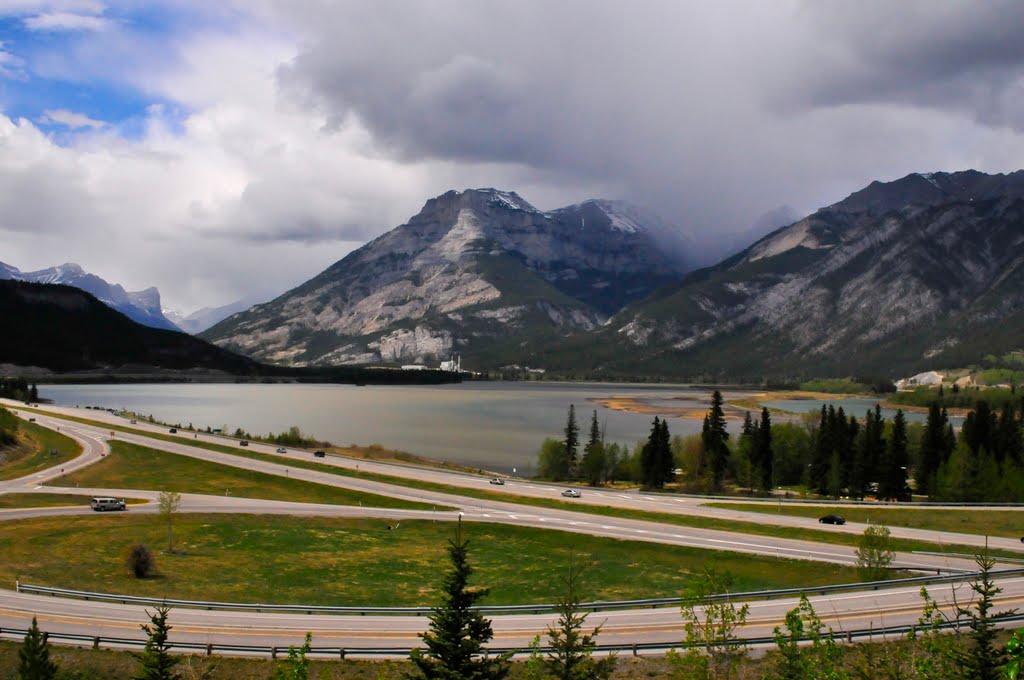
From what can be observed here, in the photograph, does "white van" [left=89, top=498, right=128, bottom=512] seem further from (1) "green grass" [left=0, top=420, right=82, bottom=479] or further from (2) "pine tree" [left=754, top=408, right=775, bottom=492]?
(2) "pine tree" [left=754, top=408, right=775, bottom=492]

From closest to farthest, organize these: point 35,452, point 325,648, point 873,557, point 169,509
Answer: point 325,648 → point 873,557 → point 169,509 → point 35,452

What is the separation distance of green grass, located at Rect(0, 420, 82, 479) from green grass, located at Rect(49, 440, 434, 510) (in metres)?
5.17

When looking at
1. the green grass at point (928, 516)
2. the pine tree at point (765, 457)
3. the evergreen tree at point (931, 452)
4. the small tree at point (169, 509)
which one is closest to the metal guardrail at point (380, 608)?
the small tree at point (169, 509)

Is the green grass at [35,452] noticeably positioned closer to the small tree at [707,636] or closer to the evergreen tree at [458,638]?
the evergreen tree at [458,638]

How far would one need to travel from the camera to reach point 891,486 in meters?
93.1

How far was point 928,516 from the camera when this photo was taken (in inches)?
2689

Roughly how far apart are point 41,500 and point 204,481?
63.7ft

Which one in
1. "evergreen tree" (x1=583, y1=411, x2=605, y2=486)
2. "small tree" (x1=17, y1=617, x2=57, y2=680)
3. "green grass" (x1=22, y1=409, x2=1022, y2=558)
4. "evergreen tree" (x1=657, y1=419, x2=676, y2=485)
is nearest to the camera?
"small tree" (x1=17, y1=617, x2=57, y2=680)

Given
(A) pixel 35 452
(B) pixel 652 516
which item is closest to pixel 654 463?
(B) pixel 652 516

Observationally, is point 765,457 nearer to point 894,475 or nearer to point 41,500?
point 894,475

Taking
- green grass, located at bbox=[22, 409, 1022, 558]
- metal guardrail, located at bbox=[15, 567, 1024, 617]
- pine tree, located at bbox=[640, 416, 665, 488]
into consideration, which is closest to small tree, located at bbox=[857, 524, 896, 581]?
metal guardrail, located at bbox=[15, 567, 1024, 617]

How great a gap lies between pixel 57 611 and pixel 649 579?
33.4 m

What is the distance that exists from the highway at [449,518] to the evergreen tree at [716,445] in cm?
2147

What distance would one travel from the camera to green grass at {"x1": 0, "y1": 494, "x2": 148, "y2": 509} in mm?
63906
